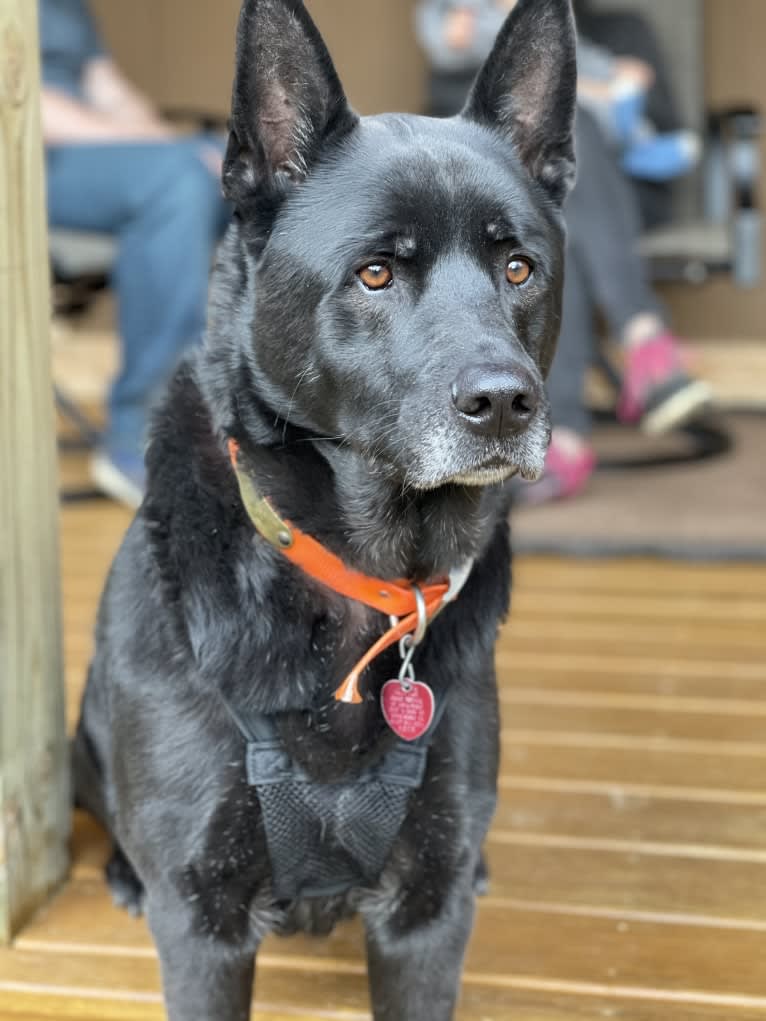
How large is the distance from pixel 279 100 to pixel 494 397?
0.39 m

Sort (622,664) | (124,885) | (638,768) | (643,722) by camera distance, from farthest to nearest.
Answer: (622,664)
(643,722)
(638,768)
(124,885)

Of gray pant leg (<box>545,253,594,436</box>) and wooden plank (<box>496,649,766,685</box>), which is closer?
wooden plank (<box>496,649,766,685</box>)

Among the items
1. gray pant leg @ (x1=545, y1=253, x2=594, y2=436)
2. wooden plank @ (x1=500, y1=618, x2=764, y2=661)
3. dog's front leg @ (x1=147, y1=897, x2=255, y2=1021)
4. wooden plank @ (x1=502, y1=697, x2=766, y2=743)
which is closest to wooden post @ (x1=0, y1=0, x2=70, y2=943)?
dog's front leg @ (x1=147, y1=897, x2=255, y2=1021)

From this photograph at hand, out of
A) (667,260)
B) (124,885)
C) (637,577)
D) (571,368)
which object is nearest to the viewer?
(124,885)

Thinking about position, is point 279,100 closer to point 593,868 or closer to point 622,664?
point 593,868

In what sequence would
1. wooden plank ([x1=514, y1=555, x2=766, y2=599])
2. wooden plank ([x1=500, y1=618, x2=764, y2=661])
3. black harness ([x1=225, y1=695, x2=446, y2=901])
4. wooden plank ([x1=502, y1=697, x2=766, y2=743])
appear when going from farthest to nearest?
wooden plank ([x1=514, y1=555, x2=766, y2=599]) → wooden plank ([x1=500, y1=618, x2=764, y2=661]) → wooden plank ([x1=502, y1=697, x2=766, y2=743]) → black harness ([x1=225, y1=695, x2=446, y2=901])

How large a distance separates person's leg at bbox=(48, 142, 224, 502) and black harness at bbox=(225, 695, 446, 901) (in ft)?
7.13

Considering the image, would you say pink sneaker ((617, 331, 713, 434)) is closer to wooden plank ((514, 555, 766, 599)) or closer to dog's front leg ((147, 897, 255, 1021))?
wooden plank ((514, 555, 766, 599))

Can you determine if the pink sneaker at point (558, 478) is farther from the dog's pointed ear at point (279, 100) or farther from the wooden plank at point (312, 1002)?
the dog's pointed ear at point (279, 100)

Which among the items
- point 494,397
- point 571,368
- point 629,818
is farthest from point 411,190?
point 571,368

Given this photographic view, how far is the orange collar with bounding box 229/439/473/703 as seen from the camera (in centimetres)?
130

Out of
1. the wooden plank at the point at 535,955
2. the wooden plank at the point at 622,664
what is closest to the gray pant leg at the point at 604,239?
the wooden plank at the point at 622,664

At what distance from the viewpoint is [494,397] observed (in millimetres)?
1168

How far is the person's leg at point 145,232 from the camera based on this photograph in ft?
11.0
